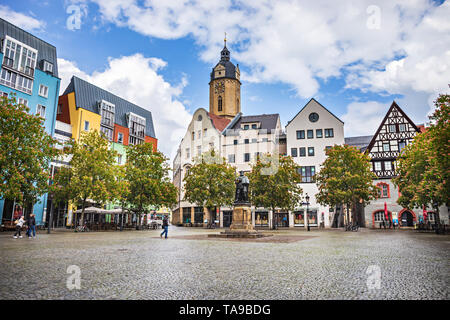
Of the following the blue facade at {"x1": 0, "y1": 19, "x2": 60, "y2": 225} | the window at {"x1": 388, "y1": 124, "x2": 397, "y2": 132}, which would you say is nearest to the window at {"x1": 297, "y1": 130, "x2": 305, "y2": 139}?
the window at {"x1": 388, "y1": 124, "x2": 397, "y2": 132}

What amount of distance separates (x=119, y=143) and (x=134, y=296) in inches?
2101

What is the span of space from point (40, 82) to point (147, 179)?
62.6 feet

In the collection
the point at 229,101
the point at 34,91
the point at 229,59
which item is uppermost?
the point at 229,59

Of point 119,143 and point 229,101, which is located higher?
point 229,101

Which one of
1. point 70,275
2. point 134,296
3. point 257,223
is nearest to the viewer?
point 134,296

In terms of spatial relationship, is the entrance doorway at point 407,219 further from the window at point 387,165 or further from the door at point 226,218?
the door at point 226,218

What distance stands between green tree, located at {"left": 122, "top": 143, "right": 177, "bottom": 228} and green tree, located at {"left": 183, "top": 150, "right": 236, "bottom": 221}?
9.63ft

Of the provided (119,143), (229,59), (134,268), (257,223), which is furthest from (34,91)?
(229,59)

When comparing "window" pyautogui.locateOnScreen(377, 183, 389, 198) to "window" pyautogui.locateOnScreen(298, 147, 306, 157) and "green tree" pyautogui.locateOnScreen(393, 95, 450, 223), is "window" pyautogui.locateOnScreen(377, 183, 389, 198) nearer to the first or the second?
"green tree" pyautogui.locateOnScreen(393, 95, 450, 223)

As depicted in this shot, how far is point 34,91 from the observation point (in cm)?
4156

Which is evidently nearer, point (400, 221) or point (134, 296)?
point (134, 296)

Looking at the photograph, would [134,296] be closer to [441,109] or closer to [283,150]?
[441,109]

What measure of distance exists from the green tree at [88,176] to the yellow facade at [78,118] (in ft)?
44.9

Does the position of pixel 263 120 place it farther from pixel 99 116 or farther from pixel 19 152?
pixel 19 152
